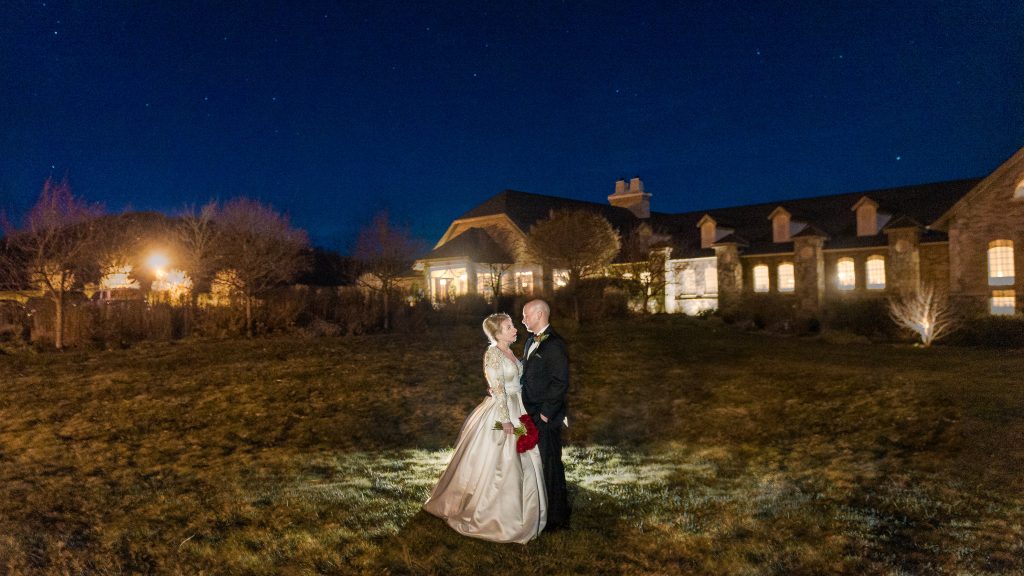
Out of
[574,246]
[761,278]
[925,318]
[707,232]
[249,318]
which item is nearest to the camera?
[925,318]

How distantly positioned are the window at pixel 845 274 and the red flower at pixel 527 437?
3100cm

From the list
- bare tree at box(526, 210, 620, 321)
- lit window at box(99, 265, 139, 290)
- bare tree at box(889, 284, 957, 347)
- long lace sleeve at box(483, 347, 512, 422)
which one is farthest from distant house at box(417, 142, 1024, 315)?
long lace sleeve at box(483, 347, 512, 422)

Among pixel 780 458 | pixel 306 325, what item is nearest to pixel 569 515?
pixel 780 458

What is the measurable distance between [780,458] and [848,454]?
2.56 feet

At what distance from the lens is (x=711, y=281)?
35.3 m

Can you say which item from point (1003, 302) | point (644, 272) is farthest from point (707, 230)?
point (1003, 302)

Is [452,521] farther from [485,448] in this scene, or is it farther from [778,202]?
[778,202]

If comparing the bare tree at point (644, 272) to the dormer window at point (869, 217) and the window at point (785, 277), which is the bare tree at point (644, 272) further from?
the dormer window at point (869, 217)

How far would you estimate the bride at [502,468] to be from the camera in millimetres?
5301

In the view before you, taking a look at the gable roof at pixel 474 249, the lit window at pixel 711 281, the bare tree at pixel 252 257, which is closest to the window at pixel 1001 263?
the lit window at pixel 711 281

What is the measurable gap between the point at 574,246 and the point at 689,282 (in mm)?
11763

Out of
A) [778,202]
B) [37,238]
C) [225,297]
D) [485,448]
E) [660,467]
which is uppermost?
[778,202]

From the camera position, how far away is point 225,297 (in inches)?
930

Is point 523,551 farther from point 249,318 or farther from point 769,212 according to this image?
point 769,212
